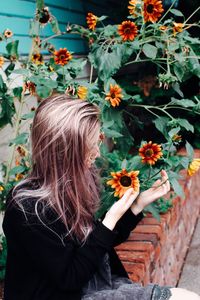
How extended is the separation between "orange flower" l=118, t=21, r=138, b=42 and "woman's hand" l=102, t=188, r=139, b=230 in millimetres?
782

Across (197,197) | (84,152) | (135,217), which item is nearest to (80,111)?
(84,152)

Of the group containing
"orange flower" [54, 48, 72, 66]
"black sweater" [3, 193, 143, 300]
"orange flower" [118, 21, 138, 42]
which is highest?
"orange flower" [118, 21, 138, 42]

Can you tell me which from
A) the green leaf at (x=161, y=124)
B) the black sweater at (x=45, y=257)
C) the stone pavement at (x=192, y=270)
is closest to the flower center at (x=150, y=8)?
the green leaf at (x=161, y=124)

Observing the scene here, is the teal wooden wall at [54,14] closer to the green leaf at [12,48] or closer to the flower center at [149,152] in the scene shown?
the green leaf at [12,48]

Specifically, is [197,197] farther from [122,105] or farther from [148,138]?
[122,105]

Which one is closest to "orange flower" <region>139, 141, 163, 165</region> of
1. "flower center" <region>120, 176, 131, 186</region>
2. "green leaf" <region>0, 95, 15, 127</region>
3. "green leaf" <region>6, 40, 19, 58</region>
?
"flower center" <region>120, 176, 131, 186</region>

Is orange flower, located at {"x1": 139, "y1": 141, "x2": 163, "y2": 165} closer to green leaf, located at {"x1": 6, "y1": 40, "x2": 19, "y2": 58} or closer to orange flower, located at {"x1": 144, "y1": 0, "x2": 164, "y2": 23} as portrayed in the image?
orange flower, located at {"x1": 144, "y1": 0, "x2": 164, "y2": 23}

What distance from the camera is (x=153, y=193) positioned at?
1727 millimetres

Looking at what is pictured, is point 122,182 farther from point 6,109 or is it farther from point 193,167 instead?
point 6,109

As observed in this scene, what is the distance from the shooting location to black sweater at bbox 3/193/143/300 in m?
1.40

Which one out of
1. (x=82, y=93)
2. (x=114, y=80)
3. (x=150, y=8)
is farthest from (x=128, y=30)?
(x=82, y=93)

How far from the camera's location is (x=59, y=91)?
2.02m

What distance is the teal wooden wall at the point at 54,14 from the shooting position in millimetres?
3029

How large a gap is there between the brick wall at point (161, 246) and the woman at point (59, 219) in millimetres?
698
